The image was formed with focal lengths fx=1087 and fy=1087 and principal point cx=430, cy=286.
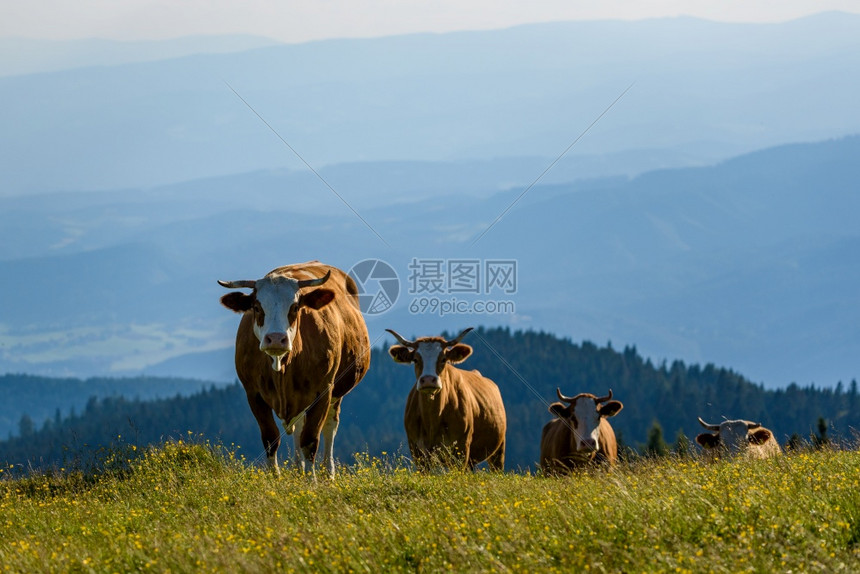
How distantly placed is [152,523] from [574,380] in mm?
184456

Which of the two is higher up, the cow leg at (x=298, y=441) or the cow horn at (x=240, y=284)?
the cow horn at (x=240, y=284)

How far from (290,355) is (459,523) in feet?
16.2

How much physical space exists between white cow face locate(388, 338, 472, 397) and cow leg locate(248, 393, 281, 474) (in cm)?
295

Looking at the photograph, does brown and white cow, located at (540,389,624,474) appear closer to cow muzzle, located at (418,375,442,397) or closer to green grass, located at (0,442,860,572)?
cow muzzle, located at (418,375,442,397)

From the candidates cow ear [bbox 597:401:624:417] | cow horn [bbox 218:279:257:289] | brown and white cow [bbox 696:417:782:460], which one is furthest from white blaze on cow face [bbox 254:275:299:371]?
brown and white cow [bbox 696:417:782:460]

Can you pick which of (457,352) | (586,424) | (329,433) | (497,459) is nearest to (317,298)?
(329,433)

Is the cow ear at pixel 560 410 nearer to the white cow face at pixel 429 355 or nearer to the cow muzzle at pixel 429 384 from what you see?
the white cow face at pixel 429 355

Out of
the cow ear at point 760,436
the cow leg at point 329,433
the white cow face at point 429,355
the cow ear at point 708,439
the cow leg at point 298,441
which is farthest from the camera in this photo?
the cow ear at point 708,439

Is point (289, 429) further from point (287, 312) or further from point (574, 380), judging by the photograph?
point (574, 380)

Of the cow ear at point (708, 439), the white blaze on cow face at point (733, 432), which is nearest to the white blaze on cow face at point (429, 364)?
the white blaze on cow face at point (733, 432)

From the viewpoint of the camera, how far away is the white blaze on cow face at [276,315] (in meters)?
12.6

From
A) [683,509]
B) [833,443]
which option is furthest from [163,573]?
[833,443]

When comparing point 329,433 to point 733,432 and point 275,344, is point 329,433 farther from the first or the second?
point 733,432

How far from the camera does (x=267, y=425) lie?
13.9 m
